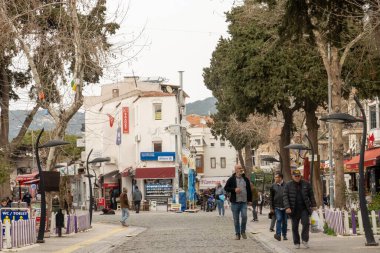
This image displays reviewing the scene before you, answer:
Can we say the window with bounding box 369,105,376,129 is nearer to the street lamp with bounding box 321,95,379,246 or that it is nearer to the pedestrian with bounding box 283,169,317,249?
the street lamp with bounding box 321,95,379,246

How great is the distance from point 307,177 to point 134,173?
44833mm

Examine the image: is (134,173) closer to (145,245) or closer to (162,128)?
(162,128)

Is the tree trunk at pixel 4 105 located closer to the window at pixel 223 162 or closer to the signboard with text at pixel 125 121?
the signboard with text at pixel 125 121

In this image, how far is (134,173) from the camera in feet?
260

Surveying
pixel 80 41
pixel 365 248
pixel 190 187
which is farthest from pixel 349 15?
pixel 190 187

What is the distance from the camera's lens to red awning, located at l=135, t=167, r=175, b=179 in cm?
7781

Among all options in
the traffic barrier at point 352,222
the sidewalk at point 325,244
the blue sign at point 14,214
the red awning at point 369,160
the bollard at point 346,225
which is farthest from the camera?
the red awning at point 369,160

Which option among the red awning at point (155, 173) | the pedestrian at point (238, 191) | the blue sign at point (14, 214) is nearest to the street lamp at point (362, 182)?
the pedestrian at point (238, 191)

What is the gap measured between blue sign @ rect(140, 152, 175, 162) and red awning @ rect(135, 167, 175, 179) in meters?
1.04

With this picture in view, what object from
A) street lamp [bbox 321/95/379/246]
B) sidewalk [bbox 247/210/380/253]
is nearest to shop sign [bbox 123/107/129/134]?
sidewalk [bbox 247/210/380/253]

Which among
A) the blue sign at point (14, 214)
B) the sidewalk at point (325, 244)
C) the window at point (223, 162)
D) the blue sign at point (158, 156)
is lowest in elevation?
the sidewalk at point (325, 244)

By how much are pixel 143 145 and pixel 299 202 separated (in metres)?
60.1

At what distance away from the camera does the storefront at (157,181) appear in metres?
77.8

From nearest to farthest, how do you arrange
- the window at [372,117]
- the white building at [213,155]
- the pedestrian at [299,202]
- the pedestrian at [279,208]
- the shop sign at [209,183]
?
the pedestrian at [299,202], the pedestrian at [279,208], the window at [372,117], the shop sign at [209,183], the white building at [213,155]
